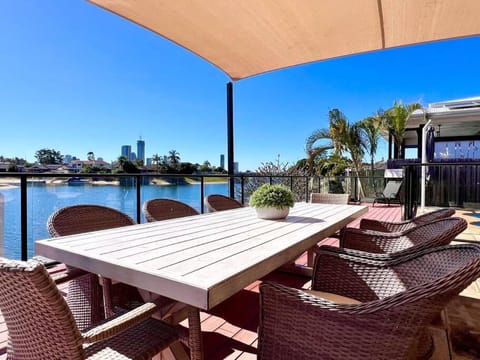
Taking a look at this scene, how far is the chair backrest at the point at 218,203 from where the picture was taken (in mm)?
3236

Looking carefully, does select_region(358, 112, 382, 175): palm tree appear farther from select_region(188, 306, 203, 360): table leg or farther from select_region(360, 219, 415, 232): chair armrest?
select_region(188, 306, 203, 360): table leg

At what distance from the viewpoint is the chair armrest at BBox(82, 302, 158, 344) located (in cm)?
93

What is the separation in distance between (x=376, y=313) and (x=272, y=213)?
1.34 meters

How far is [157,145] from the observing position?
32.2 m

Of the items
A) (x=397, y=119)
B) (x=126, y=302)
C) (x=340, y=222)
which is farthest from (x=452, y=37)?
(x=397, y=119)

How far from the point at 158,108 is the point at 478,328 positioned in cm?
2661

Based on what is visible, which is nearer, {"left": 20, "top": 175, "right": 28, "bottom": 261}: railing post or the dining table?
the dining table

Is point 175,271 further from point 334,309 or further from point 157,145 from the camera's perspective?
point 157,145

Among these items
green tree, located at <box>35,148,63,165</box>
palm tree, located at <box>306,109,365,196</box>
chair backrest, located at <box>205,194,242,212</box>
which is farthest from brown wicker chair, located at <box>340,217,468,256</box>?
palm tree, located at <box>306,109,365,196</box>

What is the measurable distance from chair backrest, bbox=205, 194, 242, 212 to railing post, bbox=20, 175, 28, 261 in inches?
62.4

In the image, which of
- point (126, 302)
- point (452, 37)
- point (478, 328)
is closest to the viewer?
point (126, 302)

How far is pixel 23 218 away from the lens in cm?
243

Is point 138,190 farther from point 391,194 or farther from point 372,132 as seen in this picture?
point 372,132

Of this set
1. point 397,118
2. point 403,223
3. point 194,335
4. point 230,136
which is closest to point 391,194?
point 397,118
